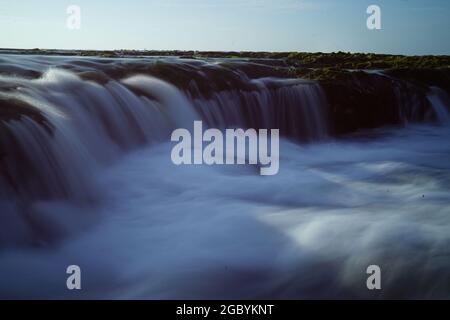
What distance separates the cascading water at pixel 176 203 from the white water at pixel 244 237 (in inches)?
0.8

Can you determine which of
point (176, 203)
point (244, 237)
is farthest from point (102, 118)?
point (244, 237)

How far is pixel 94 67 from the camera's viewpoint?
1138 centimetres

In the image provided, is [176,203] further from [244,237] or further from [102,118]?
[102,118]

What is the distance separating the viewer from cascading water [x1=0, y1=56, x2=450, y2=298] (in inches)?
205

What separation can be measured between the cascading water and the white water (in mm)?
21

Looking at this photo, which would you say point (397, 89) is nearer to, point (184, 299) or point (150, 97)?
point (150, 97)

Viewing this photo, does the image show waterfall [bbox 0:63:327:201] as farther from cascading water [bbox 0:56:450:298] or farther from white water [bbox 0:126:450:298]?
white water [bbox 0:126:450:298]

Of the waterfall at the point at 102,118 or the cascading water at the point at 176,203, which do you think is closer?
the cascading water at the point at 176,203

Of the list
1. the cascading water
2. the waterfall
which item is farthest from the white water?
the waterfall

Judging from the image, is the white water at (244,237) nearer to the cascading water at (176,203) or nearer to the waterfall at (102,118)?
the cascading water at (176,203)

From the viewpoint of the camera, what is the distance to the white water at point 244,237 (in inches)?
199

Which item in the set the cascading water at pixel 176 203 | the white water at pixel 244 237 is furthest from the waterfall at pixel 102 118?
the white water at pixel 244 237
